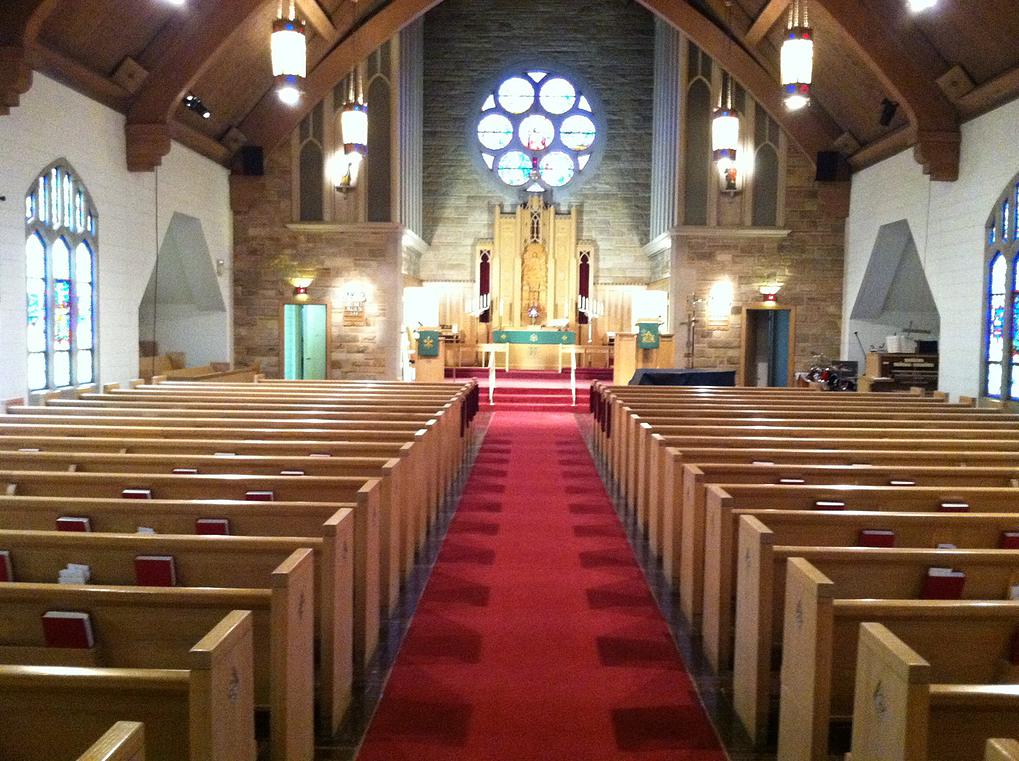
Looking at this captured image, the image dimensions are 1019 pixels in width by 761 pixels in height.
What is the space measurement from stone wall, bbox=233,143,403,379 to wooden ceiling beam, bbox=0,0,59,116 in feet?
22.4

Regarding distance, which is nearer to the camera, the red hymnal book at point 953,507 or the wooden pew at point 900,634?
the wooden pew at point 900,634

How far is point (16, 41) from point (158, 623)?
7202mm

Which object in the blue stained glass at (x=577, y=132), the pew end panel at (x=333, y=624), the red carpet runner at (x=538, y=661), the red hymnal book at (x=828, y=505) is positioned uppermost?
the blue stained glass at (x=577, y=132)

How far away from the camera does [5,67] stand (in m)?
7.58

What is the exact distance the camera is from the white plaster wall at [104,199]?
8.05m

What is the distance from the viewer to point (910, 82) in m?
10.4

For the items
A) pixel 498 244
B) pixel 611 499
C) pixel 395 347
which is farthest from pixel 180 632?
pixel 498 244

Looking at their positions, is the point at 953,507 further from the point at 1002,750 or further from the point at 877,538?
the point at 1002,750

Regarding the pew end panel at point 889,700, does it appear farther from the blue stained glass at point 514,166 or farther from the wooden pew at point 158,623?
the blue stained glass at point 514,166

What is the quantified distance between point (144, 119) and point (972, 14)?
30.4 ft

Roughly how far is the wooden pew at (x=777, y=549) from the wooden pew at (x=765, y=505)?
0.24 meters

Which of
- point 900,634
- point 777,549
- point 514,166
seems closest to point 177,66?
point 514,166

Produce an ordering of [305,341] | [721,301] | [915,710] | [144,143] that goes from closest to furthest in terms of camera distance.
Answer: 1. [915,710]
2. [144,143]
3. [721,301]
4. [305,341]

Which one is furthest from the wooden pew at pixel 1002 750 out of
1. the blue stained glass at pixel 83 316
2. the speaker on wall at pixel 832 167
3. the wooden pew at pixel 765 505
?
the speaker on wall at pixel 832 167
